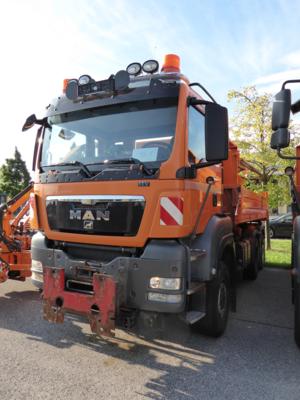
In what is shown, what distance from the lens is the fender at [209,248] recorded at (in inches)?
148

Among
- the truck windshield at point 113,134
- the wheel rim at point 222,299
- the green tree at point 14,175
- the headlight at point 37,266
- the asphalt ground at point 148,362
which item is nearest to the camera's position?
the asphalt ground at point 148,362

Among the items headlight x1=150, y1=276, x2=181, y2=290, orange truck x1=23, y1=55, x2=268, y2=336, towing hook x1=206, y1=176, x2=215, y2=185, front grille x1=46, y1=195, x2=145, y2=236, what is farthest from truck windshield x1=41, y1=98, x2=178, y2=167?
headlight x1=150, y1=276, x2=181, y2=290

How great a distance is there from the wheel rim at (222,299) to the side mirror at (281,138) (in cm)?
182

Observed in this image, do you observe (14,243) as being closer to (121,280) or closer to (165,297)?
(121,280)

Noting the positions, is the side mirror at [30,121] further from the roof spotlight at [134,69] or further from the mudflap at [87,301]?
the mudflap at [87,301]

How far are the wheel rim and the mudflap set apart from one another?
145 cm

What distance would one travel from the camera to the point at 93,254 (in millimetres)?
3947

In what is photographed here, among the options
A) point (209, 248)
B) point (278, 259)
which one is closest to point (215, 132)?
point (209, 248)

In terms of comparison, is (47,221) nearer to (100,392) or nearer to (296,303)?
(100,392)

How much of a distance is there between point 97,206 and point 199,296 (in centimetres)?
144

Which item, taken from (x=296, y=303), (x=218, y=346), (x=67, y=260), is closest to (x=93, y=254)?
(x=67, y=260)

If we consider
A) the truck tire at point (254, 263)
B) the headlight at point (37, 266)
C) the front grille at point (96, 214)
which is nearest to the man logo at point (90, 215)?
the front grille at point (96, 214)

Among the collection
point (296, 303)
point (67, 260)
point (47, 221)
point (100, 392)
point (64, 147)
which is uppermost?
point (64, 147)

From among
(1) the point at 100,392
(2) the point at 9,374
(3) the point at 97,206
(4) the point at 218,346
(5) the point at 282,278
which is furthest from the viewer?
(5) the point at 282,278
